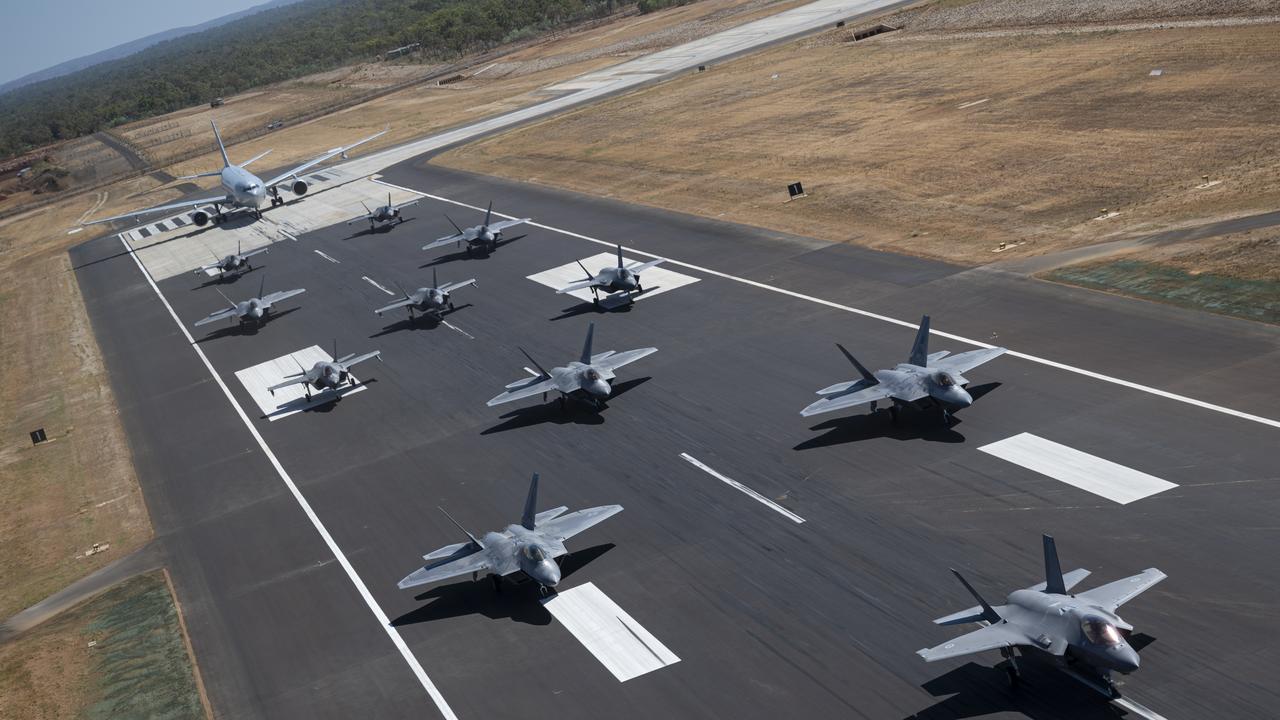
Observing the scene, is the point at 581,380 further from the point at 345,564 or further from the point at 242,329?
the point at 242,329

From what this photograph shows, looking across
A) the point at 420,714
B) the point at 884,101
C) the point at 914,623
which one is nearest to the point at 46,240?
the point at 884,101

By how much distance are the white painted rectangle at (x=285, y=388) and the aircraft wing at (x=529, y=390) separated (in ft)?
39.3

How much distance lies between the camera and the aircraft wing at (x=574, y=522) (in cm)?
3378

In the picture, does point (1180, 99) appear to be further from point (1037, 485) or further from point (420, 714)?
point (420, 714)

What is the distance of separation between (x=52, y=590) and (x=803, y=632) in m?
29.9

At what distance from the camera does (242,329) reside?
7050 cm

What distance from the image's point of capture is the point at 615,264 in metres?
67.1

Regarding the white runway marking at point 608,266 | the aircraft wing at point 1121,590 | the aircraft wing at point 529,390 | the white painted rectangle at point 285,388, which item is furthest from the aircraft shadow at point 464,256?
the aircraft wing at point 1121,590

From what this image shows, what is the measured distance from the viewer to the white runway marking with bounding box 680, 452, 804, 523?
3469 centimetres

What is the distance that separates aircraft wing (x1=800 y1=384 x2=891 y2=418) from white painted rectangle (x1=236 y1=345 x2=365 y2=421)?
2678 cm

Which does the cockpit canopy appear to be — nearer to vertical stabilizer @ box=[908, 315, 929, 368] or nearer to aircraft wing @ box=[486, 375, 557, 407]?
vertical stabilizer @ box=[908, 315, 929, 368]

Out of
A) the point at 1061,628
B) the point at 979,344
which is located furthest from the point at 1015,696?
the point at 979,344

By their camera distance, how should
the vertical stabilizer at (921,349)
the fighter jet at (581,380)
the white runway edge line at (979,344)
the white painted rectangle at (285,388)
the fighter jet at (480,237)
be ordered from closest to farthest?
1. the white runway edge line at (979,344)
2. the vertical stabilizer at (921,349)
3. the fighter jet at (581,380)
4. the white painted rectangle at (285,388)
5. the fighter jet at (480,237)

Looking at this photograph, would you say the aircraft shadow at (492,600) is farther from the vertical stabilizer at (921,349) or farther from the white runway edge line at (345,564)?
the vertical stabilizer at (921,349)
